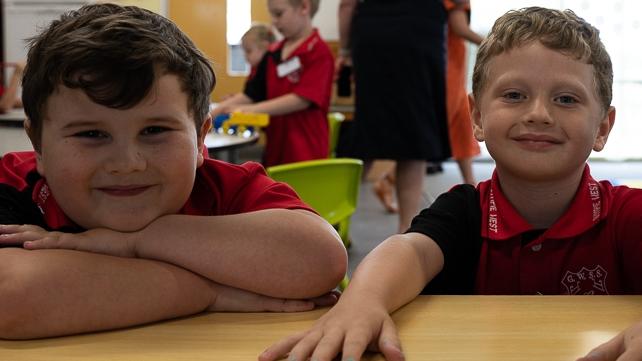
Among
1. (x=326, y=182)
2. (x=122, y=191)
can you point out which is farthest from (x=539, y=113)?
(x=326, y=182)

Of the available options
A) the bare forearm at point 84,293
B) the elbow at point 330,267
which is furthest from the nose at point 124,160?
the elbow at point 330,267

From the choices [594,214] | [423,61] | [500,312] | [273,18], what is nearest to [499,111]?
[594,214]

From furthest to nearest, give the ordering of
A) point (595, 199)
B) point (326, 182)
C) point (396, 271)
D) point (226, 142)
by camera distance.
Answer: point (226, 142) → point (326, 182) → point (595, 199) → point (396, 271)

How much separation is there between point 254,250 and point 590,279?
2.02ft

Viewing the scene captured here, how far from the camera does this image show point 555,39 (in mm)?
1184

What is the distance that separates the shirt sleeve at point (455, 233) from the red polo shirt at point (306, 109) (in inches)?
81.1

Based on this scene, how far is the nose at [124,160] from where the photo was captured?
3.00ft

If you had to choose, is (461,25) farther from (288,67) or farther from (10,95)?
(10,95)

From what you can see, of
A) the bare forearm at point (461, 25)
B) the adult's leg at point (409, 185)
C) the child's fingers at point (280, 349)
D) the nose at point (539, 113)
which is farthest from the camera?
the bare forearm at point (461, 25)

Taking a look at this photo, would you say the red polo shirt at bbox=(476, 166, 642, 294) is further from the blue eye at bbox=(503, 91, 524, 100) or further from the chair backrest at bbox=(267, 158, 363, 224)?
the chair backrest at bbox=(267, 158, 363, 224)

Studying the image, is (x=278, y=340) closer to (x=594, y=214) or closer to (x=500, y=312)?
(x=500, y=312)

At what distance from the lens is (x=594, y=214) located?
121 centimetres

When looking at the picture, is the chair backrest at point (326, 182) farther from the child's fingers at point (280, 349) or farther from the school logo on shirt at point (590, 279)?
the child's fingers at point (280, 349)

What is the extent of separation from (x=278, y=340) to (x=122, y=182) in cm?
31
